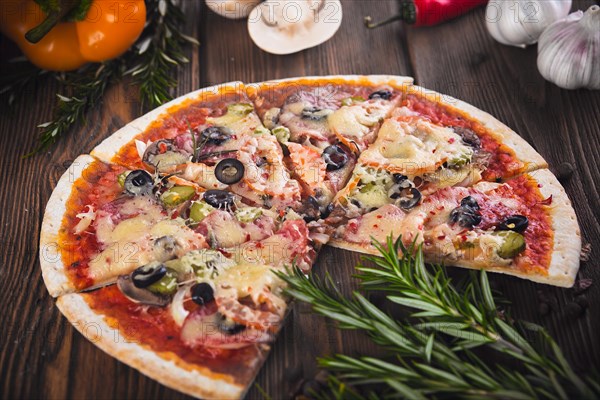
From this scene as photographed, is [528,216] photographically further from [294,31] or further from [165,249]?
[294,31]

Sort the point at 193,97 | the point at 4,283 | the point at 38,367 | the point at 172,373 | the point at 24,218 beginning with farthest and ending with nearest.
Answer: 1. the point at 193,97
2. the point at 24,218
3. the point at 4,283
4. the point at 38,367
5. the point at 172,373

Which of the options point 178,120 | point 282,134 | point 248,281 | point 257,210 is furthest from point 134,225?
point 282,134

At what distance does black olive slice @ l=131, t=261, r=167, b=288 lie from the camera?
14.0 ft

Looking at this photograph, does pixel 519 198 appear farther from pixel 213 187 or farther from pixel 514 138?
pixel 213 187

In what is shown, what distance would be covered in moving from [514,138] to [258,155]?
6.56 feet

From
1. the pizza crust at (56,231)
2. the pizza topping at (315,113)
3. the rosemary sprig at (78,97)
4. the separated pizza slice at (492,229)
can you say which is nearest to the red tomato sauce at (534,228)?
the separated pizza slice at (492,229)

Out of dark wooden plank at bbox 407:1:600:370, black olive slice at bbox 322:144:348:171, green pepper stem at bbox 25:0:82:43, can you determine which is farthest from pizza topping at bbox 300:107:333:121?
green pepper stem at bbox 25:0:82:43

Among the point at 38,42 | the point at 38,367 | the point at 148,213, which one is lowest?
the point at 38,367

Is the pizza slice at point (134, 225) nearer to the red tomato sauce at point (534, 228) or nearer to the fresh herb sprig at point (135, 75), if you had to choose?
the fresh herb sprig at point (135, 75)

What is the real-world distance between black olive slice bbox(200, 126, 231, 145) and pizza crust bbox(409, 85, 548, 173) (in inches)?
63.5

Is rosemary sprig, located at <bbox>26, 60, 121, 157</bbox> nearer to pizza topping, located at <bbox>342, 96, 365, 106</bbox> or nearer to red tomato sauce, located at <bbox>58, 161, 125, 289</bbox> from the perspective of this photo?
red tomato sauce, located at <bbox>58, 161, 125, 289</bbox>

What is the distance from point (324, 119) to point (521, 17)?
221 centimetres

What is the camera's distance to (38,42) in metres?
5.98

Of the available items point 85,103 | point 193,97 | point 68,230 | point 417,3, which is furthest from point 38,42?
point 417,3
